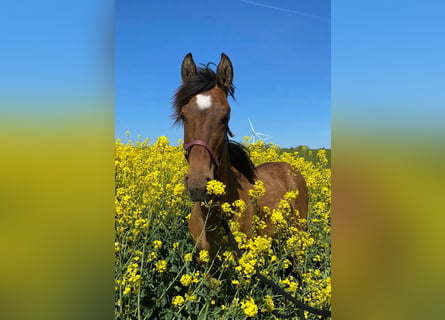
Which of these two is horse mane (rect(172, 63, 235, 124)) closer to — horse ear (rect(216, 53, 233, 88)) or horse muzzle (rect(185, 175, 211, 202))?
horse ear (rect(216, 53, 233, 88))

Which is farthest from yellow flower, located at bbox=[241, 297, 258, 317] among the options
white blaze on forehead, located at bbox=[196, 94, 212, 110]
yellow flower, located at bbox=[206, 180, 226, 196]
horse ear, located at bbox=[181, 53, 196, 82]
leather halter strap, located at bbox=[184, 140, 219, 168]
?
horse ear, located at bbox=[181, 53, 196, 82]

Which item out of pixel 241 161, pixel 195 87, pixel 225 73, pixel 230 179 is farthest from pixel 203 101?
pixel 241 161

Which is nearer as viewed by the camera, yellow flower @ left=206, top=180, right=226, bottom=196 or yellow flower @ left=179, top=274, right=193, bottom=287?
yellow flower @ left=179, top=274, right=193, bottom=287

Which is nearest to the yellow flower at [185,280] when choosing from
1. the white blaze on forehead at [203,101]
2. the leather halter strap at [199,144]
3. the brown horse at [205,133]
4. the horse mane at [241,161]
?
the brown horse at [205,133]

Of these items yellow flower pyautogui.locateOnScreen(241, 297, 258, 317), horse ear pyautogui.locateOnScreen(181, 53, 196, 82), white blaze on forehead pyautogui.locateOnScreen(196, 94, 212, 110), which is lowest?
yellow flower pyautogui.locateOnScreen(241, 297, 258, 317)

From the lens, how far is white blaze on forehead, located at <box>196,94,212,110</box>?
1.54 metres

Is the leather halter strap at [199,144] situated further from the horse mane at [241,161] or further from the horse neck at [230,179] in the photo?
the horse mane at [241,161]

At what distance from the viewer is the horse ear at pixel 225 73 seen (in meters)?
1.56

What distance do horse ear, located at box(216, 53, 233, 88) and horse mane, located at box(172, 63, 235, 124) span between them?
18mm

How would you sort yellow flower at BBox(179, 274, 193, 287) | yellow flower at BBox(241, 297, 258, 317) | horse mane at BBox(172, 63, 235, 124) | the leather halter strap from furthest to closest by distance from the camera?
horse mane at BBox(172, 63, 235, 124) < the leather halter strap < yellow flower at BBox(179, 274, 193, 287) < yellow flower at BBox(241, 297, 258, 317)
